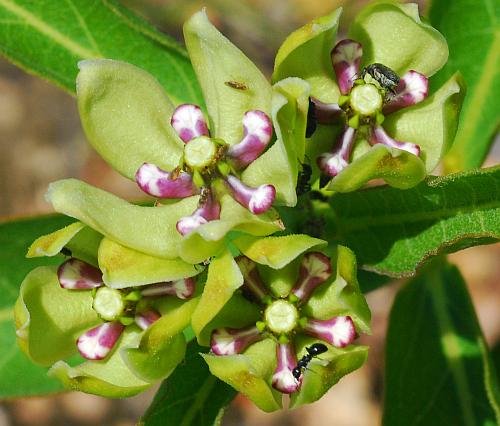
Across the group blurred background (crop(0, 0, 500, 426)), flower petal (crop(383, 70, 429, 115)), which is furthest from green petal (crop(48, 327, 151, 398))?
blurred background (crop(0, 0, 500, 426))

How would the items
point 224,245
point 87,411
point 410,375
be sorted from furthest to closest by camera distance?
point 87,411 → point 410,375 → point 224,245

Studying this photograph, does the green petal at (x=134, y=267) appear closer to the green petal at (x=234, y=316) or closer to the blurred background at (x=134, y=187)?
the green petal at (x=234, y=316)

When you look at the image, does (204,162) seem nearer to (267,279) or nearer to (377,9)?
(267,279)

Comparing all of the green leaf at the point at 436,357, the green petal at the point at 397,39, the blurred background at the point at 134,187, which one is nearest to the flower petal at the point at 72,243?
the green petal at the point at 397,39

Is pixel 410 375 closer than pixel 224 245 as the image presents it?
No

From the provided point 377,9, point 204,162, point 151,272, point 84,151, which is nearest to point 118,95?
point 204,162

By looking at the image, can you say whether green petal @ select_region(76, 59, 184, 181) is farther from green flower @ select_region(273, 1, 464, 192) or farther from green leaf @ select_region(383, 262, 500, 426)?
green leaf @ select_region(383, 262, 500, 426)
